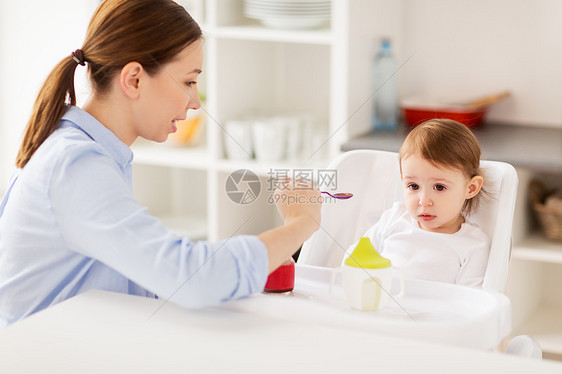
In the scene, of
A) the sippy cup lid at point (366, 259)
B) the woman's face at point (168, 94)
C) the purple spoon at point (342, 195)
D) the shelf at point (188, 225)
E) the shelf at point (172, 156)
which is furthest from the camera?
the shelf at point (188, 225)

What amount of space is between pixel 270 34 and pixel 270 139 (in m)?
0.32

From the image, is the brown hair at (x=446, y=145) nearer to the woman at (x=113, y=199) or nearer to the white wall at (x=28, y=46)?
the woman at (x=113, y=199)

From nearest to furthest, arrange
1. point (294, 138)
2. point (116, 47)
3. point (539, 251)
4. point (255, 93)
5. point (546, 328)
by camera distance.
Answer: point (116, 47), point (539, 251), point (546, 328), point (294, 138), point (255, 93)

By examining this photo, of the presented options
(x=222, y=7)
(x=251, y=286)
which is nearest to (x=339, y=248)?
(x=251, y=286)

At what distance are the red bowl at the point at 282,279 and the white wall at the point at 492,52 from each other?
155cm

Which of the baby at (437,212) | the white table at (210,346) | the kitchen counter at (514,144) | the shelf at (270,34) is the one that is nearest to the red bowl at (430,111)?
the kitchen counter at (514,144)

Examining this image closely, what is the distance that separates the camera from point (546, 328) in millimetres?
2318

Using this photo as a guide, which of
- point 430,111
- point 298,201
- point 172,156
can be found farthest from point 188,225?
point 298,201

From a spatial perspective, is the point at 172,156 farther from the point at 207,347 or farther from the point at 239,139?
the point at 207,347

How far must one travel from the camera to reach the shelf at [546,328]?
222 cm

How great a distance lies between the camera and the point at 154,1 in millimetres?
1177

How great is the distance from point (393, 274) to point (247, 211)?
0.24 meters

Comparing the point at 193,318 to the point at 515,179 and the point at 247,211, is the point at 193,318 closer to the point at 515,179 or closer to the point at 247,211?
the point at 247,211

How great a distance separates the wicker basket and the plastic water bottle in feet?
1.51
